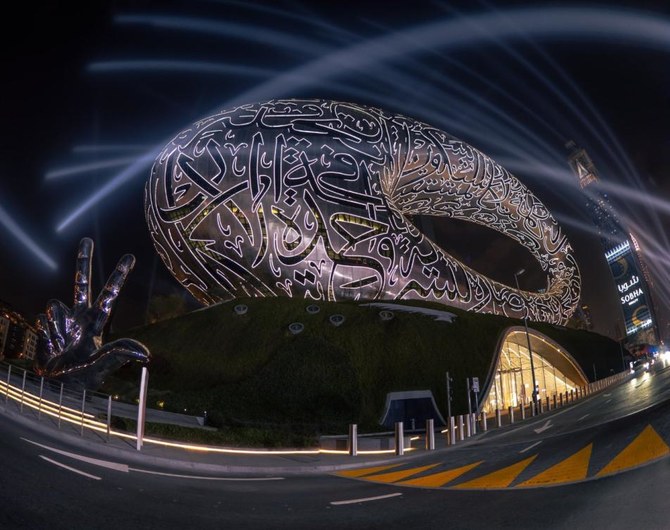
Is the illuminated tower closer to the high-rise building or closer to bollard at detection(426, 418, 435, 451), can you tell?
bollard at detection(426, 418, 435, 451)

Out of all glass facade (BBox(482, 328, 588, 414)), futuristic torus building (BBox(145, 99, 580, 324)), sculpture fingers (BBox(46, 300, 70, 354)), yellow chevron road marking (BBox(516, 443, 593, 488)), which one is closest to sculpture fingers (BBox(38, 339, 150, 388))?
sculpture fingers (BBox(46, 300, 70, 354))

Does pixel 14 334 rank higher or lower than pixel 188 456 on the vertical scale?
higher

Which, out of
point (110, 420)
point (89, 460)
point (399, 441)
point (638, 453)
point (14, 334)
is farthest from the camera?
point (14, 334)

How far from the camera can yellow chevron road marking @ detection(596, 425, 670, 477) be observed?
7498 mm

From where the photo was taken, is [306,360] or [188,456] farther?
[306,360]

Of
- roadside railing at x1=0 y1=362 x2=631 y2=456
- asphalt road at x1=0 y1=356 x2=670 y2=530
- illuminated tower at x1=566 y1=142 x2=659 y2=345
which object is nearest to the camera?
asphalt road at x1=0 y1=356 x2=670 y2=530

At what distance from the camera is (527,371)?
39688 millimetres

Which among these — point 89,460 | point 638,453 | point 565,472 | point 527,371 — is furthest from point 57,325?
point 527,371

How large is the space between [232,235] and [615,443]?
2329cm

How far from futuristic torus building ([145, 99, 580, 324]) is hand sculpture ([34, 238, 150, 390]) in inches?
323

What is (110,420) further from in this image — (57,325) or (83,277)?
(83,277)

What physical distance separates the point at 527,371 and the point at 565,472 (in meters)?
33.8

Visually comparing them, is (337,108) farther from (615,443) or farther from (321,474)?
(615,443)

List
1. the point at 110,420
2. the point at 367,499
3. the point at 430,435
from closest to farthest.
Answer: the point at 367,499
the point at 110,420
the point at 430,435
